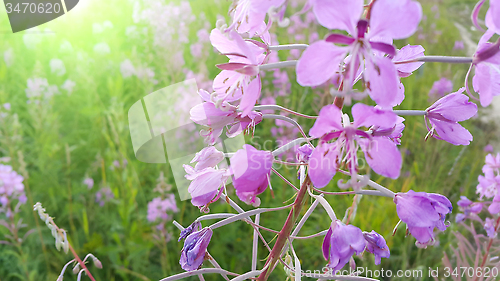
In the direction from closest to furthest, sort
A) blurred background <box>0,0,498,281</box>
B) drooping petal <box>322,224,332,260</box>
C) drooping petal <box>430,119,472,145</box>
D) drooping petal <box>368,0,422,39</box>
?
drooping petal <box>368,0,422,39</box> < drooping petal <box>322,224,332,260</box> < drooping petal <box>430,119,472,145</box> < blurred background <box>0,0,498,281</box>

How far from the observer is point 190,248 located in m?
1.05

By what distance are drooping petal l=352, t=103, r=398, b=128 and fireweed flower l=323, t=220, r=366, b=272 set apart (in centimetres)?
26

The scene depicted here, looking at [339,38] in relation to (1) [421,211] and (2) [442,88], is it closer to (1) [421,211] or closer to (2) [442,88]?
(1) [421,211]

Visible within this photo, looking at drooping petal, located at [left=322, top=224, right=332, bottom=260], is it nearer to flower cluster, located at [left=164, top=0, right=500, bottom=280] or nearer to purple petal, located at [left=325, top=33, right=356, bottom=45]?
flower cluster, located at [left=164, top=0, right=500, bottom=280]

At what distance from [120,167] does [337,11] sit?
2.55 meters

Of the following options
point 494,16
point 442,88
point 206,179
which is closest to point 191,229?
point 206,179

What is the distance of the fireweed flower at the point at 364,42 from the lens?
689 millimetres

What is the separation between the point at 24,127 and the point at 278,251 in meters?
3.53

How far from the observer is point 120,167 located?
2.86 metres

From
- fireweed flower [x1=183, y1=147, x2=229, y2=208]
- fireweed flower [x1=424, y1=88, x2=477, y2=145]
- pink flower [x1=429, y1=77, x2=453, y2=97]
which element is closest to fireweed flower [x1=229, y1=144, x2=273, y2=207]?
fireweed flower [x1=183, y1=147, x2=229, y2=208]

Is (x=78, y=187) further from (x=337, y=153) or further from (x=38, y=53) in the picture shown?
(x=337, y=153)

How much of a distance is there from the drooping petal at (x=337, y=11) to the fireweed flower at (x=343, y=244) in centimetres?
48

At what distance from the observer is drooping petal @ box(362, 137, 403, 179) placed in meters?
0.78

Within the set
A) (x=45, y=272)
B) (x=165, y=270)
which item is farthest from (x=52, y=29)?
(x=165, y=270)
